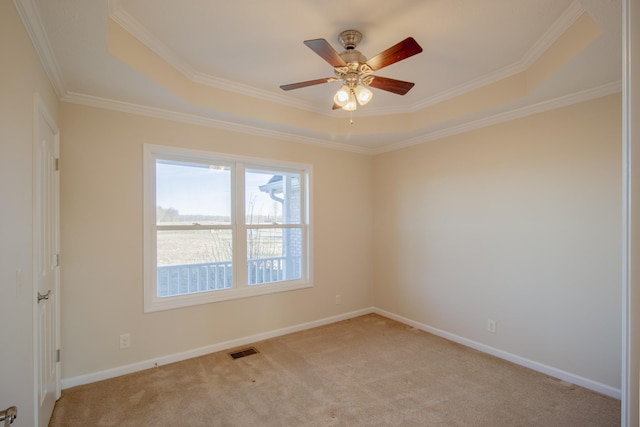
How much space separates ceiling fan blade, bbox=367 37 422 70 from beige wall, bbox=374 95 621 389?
1.90 meters

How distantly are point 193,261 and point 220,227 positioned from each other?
18.0 inches

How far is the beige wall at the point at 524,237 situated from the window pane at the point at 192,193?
237 cm

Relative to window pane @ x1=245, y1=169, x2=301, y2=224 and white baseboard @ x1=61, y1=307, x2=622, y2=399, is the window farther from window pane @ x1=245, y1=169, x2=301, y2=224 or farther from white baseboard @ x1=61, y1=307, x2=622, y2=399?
white baseboard @ x1=61, y1=307, x2=622, y2=399

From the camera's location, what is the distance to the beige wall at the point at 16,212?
1378 millimetres

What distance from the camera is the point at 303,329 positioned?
13.2 feet

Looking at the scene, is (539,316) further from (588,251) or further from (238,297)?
(238,297)

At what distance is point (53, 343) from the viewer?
8.00 feet

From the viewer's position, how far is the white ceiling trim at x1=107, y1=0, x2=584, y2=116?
2008 millimetres

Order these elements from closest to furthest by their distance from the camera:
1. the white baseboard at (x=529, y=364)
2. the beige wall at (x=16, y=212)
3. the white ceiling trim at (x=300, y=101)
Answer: the beige wall at (x=16, y=212) → the white ceiling trim at (x=300, y=101) → the white baseboard at (x=529, y=364)

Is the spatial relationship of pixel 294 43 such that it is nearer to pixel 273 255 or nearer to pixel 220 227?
pixel 220 227

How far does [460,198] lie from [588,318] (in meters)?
1.59

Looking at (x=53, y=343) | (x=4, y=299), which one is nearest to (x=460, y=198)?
(x=4, y=299)

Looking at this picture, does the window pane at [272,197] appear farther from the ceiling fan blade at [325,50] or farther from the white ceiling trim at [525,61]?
the ceiling fan blade at [325,50]

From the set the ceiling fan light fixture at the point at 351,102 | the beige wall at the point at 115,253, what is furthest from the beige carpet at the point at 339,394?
the ceiling fan light fixture at the point at 351,102
